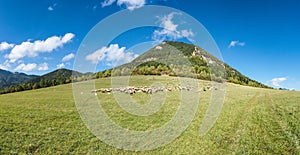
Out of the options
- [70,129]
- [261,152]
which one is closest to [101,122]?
[70,129]

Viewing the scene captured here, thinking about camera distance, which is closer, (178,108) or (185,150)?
(185,150)

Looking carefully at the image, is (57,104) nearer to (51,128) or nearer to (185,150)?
(51,128)

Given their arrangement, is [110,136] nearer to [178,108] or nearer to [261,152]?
[261,152]

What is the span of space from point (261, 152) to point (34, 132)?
14589mm

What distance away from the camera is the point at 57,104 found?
82.7 ft

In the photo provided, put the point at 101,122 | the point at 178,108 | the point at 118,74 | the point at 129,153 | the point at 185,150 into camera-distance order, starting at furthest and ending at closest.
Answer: the point at 118,74 → the point at 178,108 → the point at 101,122 → the point at 185,150 → the point at 129,153

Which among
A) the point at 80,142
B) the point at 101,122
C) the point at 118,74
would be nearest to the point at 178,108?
the point at 101,122

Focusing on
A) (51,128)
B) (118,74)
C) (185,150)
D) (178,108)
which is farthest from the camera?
(118,74)

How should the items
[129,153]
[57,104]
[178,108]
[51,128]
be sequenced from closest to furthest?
[129,153] < [51,128] < [57,104] < [178,108]

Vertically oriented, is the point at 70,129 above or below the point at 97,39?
below

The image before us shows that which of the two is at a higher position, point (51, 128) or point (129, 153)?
point (51, 128)

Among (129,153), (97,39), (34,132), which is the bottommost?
(129,153)

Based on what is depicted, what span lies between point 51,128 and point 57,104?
29.4ft

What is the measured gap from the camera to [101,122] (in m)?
19.8
